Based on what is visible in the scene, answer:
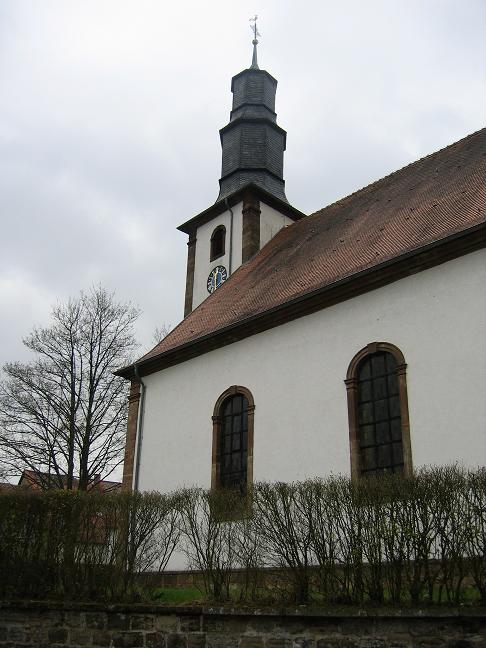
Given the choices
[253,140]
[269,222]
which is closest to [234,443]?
[269,222]

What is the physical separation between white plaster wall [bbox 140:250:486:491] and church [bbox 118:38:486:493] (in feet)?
0.08

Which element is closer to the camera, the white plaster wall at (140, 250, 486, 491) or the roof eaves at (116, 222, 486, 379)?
the white plaster wall at (140, 250, 486, 491)

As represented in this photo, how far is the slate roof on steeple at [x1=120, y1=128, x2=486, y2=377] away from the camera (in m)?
12.4

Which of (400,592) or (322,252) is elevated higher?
(322,252)

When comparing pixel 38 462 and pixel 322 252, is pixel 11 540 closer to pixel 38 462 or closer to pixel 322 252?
pixel 322 252

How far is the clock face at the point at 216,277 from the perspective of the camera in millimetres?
21531

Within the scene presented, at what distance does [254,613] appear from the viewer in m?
7.62

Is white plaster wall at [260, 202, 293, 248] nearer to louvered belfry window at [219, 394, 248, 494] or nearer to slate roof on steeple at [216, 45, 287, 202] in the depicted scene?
slate roof on steeple at [216, 45, 287, 202]

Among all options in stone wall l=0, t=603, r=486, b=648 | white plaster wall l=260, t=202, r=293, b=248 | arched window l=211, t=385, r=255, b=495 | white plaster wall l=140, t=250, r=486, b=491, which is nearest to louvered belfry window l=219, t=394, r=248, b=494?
arched window l=211, t=385, r=255, b=495

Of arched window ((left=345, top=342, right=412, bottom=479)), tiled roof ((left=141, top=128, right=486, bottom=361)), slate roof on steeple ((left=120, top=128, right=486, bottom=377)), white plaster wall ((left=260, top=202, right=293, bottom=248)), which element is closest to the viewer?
arched window ((left=345, top=342, right=412, bottom=479))

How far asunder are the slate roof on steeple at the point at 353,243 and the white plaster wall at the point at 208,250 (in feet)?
5.13

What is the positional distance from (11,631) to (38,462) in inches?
509

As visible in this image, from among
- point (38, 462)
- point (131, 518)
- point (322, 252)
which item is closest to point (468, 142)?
point (322, 252)

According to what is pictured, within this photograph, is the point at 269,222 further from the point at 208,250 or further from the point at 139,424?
the point at 139,424
